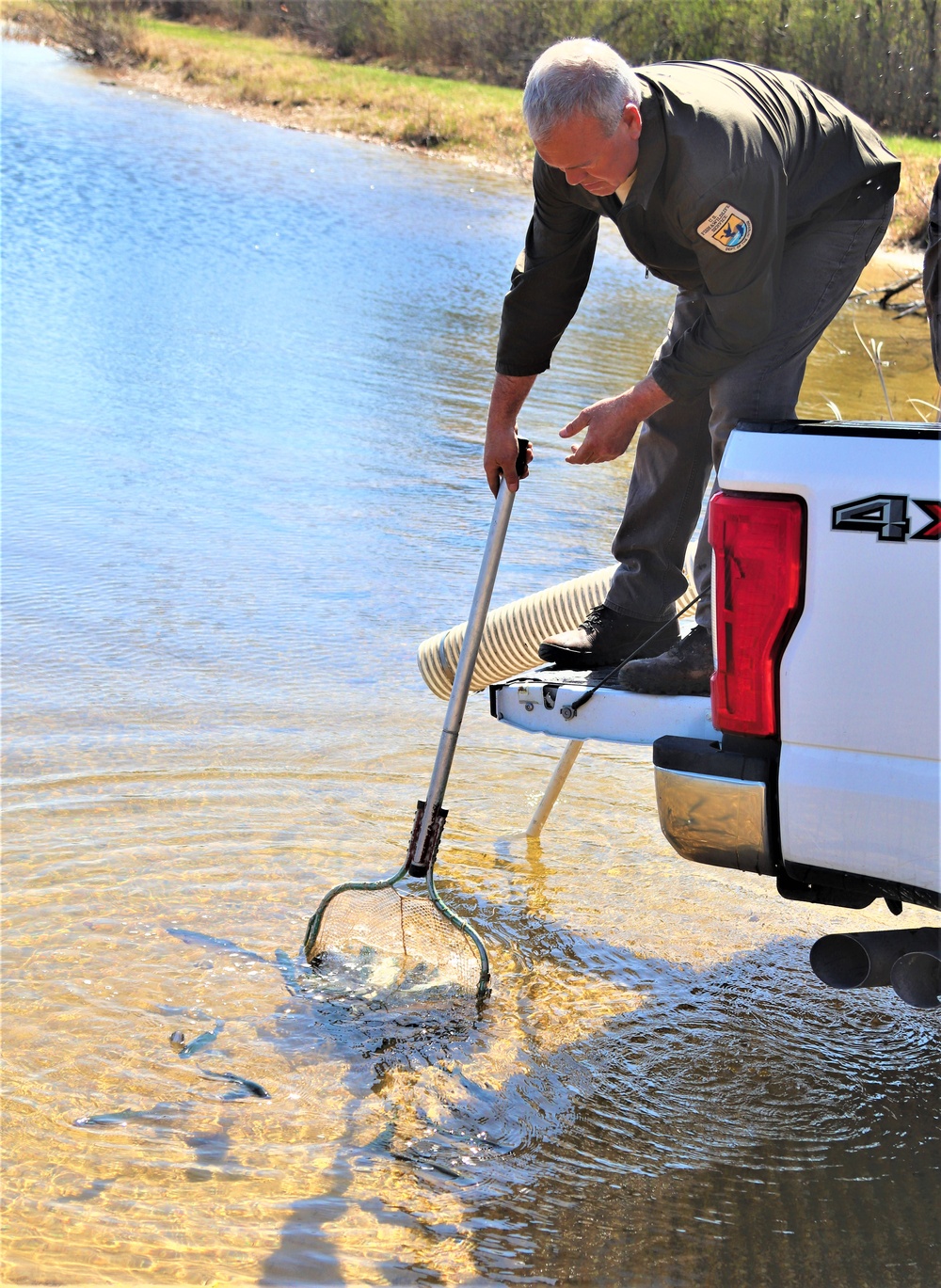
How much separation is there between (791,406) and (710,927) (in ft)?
4.76

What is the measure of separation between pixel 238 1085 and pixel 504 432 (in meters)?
1.80

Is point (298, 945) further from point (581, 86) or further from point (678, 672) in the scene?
point (581, 86)

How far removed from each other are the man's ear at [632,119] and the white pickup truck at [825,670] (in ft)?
2.54

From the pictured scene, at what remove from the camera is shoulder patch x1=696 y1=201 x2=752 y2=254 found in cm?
296

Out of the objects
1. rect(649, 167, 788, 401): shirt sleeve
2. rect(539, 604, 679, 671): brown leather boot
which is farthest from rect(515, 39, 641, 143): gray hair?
rect(539, 604, 679, 671): brown leather boot

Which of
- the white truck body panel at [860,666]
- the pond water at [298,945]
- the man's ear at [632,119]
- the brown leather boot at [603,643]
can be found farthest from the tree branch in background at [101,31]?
the white truck body panel at [860,666]

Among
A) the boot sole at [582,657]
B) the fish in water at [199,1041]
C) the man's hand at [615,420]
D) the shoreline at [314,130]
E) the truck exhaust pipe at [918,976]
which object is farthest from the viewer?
the shoreline at [314,130]

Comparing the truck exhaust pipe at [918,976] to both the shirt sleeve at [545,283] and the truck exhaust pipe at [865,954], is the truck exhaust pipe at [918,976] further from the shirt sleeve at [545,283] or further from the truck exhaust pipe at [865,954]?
the shirt sleeve at [545,283]

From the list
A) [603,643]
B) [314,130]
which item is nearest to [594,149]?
[603,643]

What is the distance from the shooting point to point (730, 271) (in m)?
3.02

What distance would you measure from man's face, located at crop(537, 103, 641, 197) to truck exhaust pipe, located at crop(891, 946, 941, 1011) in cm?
176

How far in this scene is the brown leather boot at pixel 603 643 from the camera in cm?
375

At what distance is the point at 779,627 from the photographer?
253cm

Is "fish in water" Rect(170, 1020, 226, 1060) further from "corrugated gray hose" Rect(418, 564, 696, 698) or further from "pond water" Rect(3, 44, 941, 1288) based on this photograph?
"corrugated gray hose" Rect(418, 564, 696, 698)
